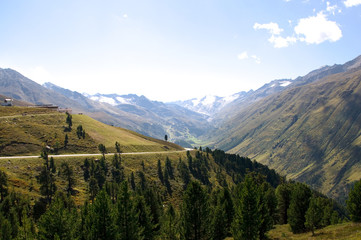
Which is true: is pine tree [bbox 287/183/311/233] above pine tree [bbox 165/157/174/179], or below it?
above

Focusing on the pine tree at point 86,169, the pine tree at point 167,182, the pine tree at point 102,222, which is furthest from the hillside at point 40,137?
the pine tree at point 102,222

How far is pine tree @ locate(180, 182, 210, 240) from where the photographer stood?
1997 inches

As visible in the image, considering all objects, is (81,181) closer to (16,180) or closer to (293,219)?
(16,180)

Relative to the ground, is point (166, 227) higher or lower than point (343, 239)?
lower

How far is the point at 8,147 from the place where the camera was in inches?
5354

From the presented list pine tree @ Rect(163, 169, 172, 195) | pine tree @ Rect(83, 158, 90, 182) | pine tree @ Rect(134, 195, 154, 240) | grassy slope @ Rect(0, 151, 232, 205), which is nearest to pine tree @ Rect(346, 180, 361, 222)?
pine tree @ Rect(134, 195, 154, 240)

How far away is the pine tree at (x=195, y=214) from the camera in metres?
50.7

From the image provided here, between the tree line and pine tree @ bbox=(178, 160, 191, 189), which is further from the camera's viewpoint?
pine tree @ bbox=(178, 160, 191, 189)

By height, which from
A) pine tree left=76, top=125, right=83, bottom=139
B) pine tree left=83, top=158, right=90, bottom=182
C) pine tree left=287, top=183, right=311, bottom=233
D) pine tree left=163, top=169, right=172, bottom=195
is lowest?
pine tree left=163, top=169, right=172, bottom=195

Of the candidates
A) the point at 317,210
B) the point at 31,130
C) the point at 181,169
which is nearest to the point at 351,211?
the point at 317,210

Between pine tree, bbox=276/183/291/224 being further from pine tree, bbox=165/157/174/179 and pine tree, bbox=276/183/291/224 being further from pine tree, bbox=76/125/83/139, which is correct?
pine tree, bbox=76/125/83/139

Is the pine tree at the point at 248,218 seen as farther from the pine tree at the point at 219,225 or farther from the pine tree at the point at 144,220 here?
the pine tree at the point at 144,220

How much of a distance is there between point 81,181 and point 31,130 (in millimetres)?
67439

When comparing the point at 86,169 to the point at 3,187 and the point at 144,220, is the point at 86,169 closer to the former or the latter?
the point at 3,187
